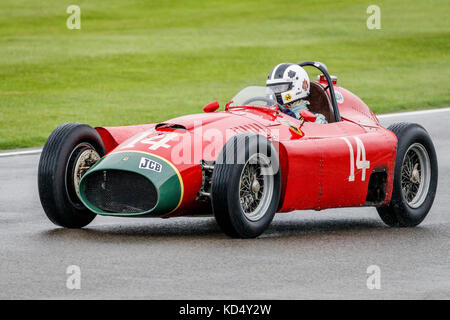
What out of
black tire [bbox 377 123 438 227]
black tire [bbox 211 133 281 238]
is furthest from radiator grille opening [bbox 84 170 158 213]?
black tire [bbox 377 123 438 227]

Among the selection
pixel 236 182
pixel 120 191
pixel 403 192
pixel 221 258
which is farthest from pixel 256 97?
pixel 221 258

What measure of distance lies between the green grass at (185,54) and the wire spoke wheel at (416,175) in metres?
8.35

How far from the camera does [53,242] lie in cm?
870

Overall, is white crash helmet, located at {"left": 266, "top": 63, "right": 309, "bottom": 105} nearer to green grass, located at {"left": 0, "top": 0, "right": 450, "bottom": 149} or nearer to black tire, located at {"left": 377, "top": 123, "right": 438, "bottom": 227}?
black tire, located at {"left": 377, "top": 123, "right": 438, "bottom": 227}

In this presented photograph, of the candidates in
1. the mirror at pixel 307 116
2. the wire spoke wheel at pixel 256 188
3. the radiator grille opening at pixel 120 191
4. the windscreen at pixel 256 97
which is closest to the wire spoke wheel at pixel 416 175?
the mirror at pixel 307 116

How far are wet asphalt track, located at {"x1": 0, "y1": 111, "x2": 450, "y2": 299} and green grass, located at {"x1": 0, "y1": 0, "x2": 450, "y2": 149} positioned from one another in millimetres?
8051

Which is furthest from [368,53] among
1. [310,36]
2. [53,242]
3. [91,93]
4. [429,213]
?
[53,242]

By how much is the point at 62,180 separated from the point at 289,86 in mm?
2361

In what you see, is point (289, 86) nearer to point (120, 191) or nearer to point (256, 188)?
point (256, 188)

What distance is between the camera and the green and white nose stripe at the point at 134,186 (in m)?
8.58

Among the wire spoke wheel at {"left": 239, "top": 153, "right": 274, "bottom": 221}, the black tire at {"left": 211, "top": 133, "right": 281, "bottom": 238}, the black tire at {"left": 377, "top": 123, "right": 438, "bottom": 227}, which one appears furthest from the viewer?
the black tire at {"left": 377, "top": 123, "right": 438, "bottom": 227}

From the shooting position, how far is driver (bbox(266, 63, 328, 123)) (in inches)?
400
